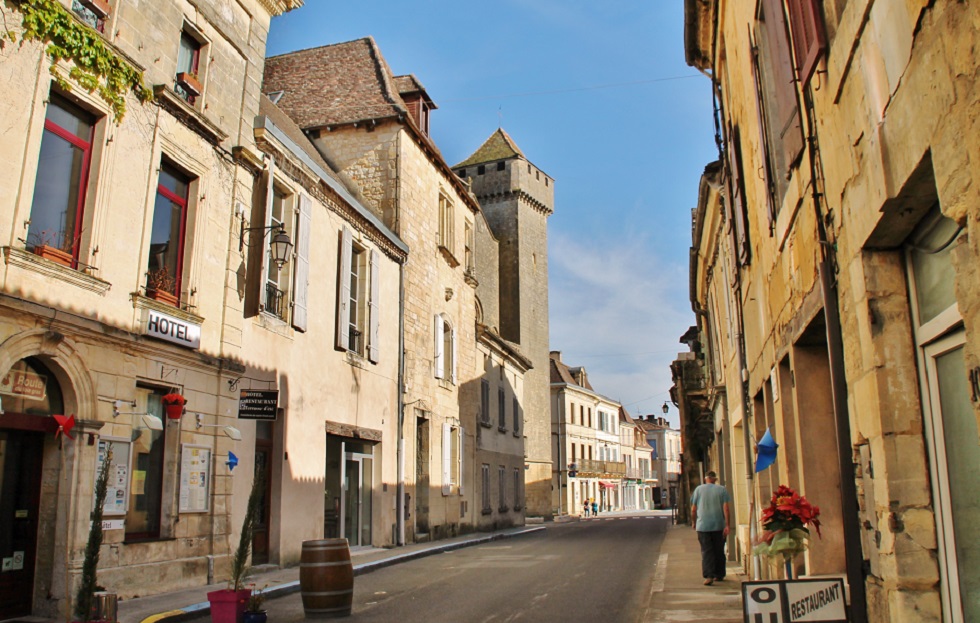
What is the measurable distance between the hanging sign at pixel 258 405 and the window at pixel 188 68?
4.08m

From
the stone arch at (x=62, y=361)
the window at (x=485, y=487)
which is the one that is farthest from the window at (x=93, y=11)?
the window at (x=485, y=487)

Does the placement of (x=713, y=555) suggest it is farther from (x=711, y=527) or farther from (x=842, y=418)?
(x=842, y=418)

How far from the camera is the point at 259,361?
12.1 metres

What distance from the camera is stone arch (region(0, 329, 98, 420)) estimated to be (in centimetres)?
756

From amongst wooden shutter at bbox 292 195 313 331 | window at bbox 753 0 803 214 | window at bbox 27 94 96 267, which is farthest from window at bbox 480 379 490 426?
window at bbox 753 0 803 214

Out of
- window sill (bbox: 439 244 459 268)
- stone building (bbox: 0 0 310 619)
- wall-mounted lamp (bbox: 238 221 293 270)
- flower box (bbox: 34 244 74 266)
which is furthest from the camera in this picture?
window sill (bbox: 439 244 459 268)

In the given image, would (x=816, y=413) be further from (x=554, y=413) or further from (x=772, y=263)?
(x=554, y=413)

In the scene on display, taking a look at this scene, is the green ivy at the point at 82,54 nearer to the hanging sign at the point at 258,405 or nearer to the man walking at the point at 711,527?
the hanging sign at the point at 258,405

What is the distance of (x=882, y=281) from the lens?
3.88 metres

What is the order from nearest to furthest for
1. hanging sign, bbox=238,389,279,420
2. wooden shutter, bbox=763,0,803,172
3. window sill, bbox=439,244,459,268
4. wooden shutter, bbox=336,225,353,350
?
wooden shutter, bbox=763,0,803,172 < hanging sign, bbox=238,389,279,420 < wooden shutter, bbox=336,225,353,350 < window sill, bbox=439,244,459,268

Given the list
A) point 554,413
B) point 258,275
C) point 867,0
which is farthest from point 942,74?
point 554,413

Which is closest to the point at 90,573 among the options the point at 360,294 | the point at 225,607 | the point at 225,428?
the point at 225,607

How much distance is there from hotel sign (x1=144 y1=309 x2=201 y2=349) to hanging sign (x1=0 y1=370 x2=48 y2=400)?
4.97 ft

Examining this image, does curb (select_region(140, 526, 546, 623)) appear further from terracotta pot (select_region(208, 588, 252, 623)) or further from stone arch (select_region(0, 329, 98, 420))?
stone arch (select_region(0, 329, 98, 420))
